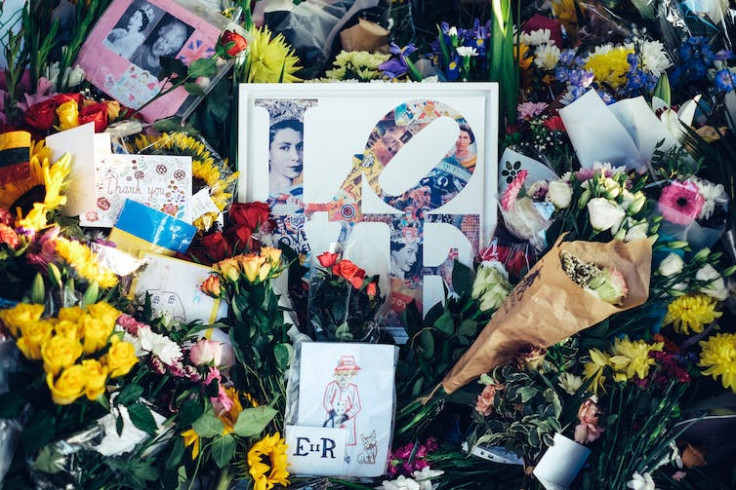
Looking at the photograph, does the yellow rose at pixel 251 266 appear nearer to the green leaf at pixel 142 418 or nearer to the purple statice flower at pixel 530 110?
the green leaf at pixel 142 418

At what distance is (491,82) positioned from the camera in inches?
63.1

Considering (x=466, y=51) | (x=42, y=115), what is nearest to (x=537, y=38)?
(x=466, y=51)

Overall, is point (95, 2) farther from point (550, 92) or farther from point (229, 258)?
point (550, 92)

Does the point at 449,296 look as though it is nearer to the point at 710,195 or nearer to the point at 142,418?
the point at 710,195

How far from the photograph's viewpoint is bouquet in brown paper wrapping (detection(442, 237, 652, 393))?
1.20 meters

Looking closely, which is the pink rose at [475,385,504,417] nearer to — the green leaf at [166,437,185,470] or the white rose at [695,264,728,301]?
the white rose at [695,264,728,301]

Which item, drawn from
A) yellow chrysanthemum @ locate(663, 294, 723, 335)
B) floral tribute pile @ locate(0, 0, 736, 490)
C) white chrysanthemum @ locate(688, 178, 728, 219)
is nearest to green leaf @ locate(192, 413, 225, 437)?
floral tribute pile @ locate(0, 0, 736, 490)

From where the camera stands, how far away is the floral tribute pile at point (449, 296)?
1.19 m

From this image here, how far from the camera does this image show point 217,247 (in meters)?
1.47

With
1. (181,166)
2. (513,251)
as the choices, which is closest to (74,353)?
(181,166)

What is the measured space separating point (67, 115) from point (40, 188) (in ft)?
0.59

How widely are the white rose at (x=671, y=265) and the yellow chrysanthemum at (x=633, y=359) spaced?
14 cm

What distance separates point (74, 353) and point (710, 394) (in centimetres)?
117

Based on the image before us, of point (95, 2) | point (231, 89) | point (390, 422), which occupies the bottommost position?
point (390, 422)
